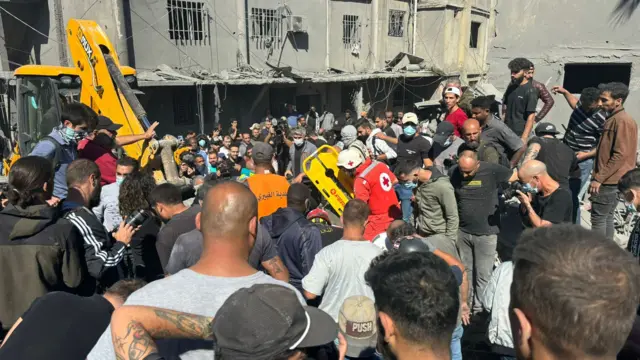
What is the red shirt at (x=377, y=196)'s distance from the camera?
5.36 m

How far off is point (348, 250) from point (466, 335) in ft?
7.46

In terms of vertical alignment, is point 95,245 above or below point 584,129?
below

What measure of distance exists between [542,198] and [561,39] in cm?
1580

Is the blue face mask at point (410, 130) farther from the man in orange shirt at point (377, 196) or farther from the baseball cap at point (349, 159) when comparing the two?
the man in orange shirt at point (377, 196)

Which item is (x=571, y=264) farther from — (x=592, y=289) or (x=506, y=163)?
(x=506, y=163)

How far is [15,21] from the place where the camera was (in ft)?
48.6

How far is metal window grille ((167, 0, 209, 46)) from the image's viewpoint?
15.2 meters

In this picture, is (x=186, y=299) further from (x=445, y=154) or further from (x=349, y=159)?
(x=445, y=154)

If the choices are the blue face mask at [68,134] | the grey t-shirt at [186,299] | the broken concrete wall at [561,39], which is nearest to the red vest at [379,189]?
the blue face mask at [68,134]

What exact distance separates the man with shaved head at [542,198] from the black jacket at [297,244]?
1979 mm

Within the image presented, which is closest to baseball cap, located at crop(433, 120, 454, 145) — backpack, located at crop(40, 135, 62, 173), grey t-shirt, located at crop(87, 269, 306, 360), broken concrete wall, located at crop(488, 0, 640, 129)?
backpack, located at crop(40, 135, 62, 173)

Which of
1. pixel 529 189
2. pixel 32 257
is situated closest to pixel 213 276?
pixel 32 257

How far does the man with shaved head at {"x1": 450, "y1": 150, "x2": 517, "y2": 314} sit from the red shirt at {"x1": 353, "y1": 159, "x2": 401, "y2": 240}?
76cm

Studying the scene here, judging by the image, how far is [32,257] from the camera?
9.65ft
